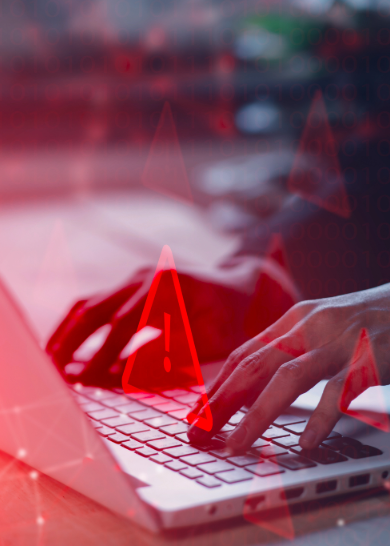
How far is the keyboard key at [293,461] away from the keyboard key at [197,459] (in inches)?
1.6

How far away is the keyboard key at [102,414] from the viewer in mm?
435

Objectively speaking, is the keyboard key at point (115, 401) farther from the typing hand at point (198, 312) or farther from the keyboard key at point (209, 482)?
the keyboard key at point (209, 482)

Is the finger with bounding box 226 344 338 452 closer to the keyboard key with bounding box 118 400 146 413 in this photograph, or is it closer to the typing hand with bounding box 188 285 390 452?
the typing hand with bounding box 188 285 390 452

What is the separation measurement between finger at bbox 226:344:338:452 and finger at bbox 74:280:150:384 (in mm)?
222

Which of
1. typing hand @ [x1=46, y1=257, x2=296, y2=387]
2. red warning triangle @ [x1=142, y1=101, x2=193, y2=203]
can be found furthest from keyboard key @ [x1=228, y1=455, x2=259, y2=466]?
red warning triangle @ [x1=142, y1=101, x2=193, y2=203]

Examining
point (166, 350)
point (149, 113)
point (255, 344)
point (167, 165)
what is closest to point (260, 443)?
point (255, 344)

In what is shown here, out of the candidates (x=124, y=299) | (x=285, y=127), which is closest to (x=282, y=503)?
(x=124, y=299)

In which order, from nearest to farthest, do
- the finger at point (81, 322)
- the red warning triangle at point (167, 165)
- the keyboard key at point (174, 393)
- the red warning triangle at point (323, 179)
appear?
the keyboard key at point (174, 393), the finger at point (81, 322), the red warning triangle at point (323, 179), the red warning triangle at point (167, 165)

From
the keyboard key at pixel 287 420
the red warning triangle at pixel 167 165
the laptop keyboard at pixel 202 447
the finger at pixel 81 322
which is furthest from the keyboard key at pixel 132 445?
the red warning triangle at pixel 167 165

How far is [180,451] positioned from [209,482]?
0.17 ft

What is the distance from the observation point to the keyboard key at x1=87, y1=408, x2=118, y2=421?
43 centimetres

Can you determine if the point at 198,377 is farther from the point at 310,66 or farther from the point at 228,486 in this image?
the point at 310,66

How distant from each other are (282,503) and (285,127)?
197 centimetres

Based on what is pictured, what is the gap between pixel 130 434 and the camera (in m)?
0.40
